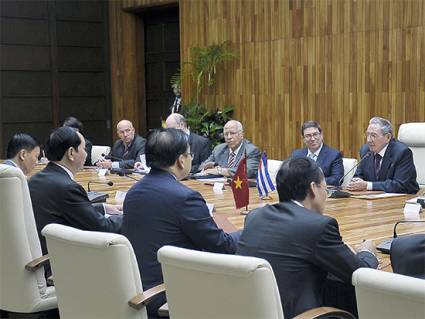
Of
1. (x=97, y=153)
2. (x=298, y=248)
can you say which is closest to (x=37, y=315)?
(x=298, y=248)

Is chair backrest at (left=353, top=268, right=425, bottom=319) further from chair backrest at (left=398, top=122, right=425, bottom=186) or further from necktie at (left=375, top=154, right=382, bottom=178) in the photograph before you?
chair backrest at (left=398, top=122, right=425, bottom=186)

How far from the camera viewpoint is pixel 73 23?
12547 mm

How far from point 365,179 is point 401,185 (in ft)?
1.77

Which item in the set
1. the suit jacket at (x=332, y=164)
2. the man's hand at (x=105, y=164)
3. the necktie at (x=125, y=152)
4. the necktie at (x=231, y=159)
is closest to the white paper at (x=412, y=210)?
the suit jacket at (x=332, y=164)

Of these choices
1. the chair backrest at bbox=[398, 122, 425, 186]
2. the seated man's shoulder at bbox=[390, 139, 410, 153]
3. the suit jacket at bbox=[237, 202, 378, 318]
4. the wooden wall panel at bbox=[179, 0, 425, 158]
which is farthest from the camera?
the wooden wall panel at bbox=[179, 0, 425, 158]

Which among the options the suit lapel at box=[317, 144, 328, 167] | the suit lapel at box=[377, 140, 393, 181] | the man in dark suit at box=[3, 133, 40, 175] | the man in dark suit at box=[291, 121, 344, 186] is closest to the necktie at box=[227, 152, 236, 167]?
the man in dark suit at box=[291, 121, 344, 186]

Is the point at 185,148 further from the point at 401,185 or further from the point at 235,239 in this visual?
the point at 401,185

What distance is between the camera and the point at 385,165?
5.64 meters

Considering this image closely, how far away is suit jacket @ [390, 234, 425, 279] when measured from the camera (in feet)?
8.08

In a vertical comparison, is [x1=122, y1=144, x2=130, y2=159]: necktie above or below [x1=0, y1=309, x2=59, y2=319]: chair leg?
above

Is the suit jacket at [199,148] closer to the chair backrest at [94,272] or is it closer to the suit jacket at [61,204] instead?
the suit jacket at [61,204]

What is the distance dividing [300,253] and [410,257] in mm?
395

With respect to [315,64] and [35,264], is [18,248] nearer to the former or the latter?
[35,264]

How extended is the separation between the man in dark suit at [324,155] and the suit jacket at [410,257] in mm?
3433
